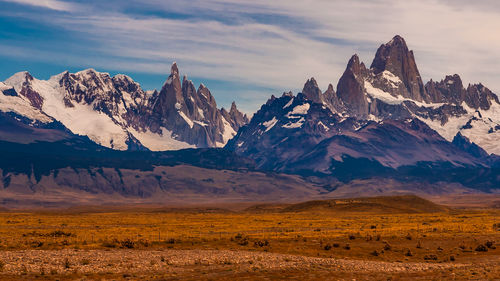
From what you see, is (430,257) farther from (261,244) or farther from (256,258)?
(261,244)

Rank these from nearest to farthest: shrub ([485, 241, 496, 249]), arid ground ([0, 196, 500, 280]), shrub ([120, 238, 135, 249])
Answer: arid ground ([0, 196, 500, 280]), shrub ([120, 238, 135, 249]), shrub ([485, 241, 496, 249])

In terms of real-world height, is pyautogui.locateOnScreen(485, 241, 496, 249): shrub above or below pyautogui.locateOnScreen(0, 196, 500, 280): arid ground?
above

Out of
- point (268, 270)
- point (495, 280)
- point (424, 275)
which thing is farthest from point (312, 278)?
point (495, 280)

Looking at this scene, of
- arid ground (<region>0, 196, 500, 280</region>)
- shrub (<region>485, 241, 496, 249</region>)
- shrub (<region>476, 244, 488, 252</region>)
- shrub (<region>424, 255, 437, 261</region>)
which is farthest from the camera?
shrub (<region>485, 241, 496, 249</region>)

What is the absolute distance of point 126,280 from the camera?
60844 mm

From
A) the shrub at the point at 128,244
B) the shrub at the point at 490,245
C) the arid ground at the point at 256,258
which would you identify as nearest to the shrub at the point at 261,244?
the arid ground at the point at 256,258

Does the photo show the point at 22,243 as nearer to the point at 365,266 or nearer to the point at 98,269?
the point at 98,269

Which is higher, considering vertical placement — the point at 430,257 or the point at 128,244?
A: the point at 128,244

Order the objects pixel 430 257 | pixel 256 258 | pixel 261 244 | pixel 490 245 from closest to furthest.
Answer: pixel 256 258 < pixel 430 257 < pixel 261 244 < pixel 490 245

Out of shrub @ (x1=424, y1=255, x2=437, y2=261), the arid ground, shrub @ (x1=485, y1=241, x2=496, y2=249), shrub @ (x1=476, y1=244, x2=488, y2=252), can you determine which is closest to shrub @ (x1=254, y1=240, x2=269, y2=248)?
the arid ground

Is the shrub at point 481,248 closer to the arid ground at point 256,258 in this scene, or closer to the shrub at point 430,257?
the arid ground at point 256,258

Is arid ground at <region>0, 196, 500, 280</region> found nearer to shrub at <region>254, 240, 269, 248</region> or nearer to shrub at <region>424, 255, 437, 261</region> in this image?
shrub at <region>254, 240, 269, 248</region>

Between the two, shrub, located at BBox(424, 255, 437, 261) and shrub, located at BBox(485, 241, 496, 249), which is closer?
shrub, located at BBox(424, 255, 437, 261)

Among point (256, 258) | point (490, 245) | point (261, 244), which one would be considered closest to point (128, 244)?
point (261, 244)
